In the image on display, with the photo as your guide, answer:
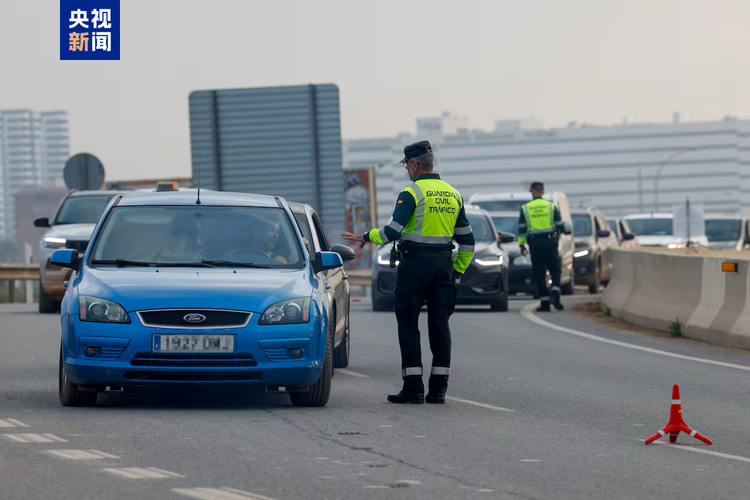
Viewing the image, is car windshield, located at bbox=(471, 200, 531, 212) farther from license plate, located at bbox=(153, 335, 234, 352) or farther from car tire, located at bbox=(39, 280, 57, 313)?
license plate, located at bbox=(153, 335, 234, 352)

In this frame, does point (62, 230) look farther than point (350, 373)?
Yes

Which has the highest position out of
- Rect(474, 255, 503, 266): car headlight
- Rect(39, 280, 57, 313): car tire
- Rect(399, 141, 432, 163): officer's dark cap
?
Rect(399, 141, 432, 163): officer's dark cap

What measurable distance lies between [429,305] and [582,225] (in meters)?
21.1

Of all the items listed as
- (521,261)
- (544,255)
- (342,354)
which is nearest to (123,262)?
(342,354)

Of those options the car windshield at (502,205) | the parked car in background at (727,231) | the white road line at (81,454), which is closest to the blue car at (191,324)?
the white road line at (81,454)

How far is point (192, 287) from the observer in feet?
30.3

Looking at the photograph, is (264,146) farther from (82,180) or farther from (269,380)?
(269,380)

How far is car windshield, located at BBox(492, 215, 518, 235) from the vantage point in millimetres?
27234

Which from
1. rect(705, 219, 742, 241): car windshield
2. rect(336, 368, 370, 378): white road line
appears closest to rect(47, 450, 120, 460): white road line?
rect(336, 368, 370, 378): white road line

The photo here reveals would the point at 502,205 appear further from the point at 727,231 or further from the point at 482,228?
the point at 727,231

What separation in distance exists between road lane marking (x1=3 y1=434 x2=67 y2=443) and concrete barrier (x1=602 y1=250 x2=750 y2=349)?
9.03 m

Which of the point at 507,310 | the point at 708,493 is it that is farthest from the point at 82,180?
the point at 708,493

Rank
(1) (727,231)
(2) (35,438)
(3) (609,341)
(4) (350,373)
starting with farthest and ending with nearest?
(1) (727,231)
(3) (609,341)
(4) (350,373)
(2) (35,438)

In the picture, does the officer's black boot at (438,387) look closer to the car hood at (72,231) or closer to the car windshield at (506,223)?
the car hood at (72,231)
